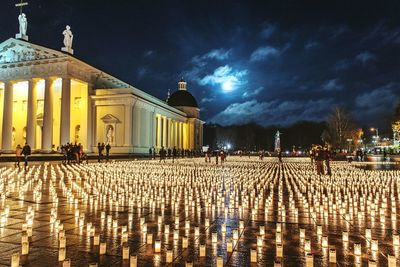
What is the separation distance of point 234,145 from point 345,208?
12326cm

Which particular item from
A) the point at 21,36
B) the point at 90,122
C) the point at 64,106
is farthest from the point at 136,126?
the point at 21,36

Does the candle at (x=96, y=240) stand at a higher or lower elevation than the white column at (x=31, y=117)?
lower

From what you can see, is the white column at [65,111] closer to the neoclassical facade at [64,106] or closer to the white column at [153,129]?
the neoclassical facade at [64,106]

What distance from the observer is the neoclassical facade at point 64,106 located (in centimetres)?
4816

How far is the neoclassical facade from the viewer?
4816 cm

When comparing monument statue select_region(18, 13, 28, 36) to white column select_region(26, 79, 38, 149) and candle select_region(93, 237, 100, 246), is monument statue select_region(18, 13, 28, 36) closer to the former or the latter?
white column select_region(26, 79, 38, 149)

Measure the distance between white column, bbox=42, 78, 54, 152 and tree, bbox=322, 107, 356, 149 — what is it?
2590 inches

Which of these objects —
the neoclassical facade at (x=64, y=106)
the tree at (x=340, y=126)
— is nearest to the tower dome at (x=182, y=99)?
the neoclassical facade at (x=64, y=106)

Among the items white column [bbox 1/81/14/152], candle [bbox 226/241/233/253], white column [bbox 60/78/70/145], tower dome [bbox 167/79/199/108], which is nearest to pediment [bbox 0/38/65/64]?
white column [bbox 1/81/14/152]

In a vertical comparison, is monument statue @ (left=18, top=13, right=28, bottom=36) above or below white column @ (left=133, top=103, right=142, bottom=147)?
above

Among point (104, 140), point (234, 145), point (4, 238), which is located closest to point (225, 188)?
point (4, 238)

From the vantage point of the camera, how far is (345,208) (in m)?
9.31

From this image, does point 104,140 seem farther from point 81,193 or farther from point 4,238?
point 4,238

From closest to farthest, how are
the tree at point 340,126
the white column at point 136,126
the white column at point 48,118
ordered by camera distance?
the white column at point 48,118 < the white column at point 136,126 < the tree at point 340,126
